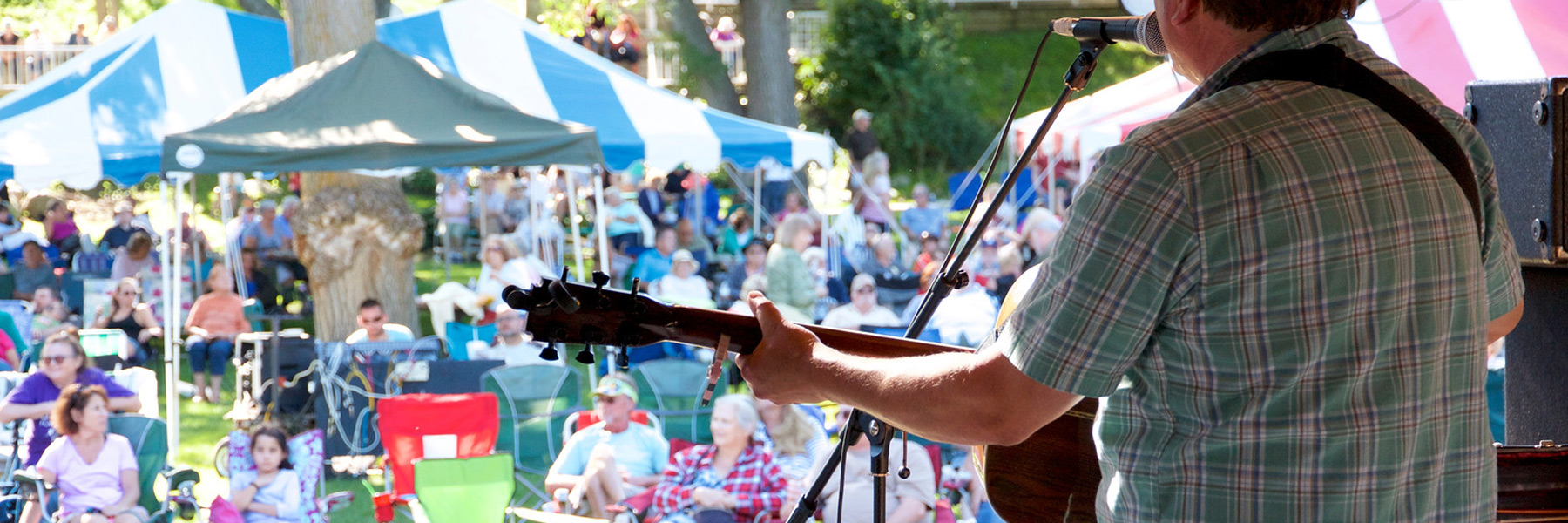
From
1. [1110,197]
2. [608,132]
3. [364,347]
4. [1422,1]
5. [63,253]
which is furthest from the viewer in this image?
[63,253]

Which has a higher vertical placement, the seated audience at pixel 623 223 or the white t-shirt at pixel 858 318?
the seated audience at pixel 623 223

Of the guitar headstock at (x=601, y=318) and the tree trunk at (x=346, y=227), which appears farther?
the tree trunk at (x=346, y=227)

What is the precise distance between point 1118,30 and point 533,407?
5388mm

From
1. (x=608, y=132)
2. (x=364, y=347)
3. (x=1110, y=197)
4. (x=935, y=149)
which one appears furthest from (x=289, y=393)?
(x=935, y=149)

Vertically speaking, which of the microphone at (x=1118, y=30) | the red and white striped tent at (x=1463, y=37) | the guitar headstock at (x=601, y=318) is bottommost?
the guitar headstock at (x=601, y=318)

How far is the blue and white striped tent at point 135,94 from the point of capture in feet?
28.9

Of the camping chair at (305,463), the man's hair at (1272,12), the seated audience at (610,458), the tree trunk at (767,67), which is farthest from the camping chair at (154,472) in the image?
the tree trunk at (767,67)

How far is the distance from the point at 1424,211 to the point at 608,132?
8.85 m

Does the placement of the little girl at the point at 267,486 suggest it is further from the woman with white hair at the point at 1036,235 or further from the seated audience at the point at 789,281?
the woman with white hair at the point at 1036,235

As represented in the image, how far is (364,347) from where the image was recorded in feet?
24.2

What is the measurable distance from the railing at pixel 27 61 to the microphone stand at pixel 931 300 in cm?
1908

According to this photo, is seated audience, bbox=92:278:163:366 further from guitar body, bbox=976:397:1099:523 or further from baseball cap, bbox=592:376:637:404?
guitar body, bbox=976:397:1099:523

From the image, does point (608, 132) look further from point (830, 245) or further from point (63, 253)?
point (63, 253)

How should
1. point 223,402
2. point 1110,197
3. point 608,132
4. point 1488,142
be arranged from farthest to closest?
1. point 608,132
2. point 223,402
3. point 1488,142
4. point 1110,197
